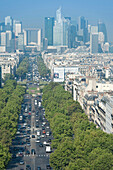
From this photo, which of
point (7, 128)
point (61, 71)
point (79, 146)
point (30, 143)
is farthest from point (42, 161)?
point (61, 71)

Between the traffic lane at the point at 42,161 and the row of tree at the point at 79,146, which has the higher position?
the row of tree at the point at 79,146

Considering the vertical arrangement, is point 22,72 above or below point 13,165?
above

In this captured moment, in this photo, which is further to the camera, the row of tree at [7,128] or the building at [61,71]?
the building at [61,71]

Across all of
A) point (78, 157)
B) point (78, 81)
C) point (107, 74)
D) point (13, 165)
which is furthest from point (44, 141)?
point (107, 74)

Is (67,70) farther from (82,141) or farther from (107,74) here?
(82,141)

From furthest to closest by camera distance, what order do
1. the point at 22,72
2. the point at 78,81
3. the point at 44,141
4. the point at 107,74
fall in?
1. the point at 22,72
2. the point at 107,74
3. the point at 78,81
4. the point at 44,141

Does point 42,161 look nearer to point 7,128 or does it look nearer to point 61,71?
point 7,128

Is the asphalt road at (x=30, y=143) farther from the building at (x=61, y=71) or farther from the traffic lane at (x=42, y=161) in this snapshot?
the building at (x=61, y=71)

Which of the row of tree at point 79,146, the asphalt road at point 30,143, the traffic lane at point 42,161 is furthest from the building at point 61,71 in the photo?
the traffic lane at point 42,161
